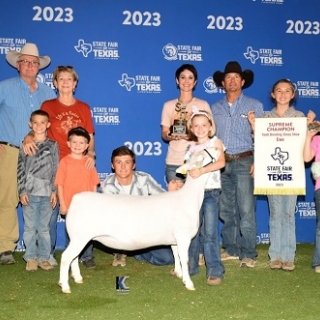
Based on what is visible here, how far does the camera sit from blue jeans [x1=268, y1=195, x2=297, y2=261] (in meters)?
6.13

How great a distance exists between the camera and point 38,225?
6188mm

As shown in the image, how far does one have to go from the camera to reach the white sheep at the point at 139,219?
519 centimetres

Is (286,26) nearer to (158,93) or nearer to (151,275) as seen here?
(158,93)

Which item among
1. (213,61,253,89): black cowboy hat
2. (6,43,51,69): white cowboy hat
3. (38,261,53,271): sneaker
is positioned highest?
(6,43,51,69): white cowboy hat

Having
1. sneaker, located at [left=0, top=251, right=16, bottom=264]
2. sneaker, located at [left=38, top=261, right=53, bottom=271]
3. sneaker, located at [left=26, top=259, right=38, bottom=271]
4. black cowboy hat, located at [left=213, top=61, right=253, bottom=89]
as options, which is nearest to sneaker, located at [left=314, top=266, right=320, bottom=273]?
black cowboy hat, located at [left=213, top=61, right=253, bottom=89]

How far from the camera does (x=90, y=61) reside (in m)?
7.59

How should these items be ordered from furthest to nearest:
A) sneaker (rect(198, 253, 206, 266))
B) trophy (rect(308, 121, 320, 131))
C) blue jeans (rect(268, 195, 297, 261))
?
sneaker (rect(198, 253, 206, 266)) < blue jeans (rect(268, 195, 297, 261)) < trophy (rect(308, 121, 320, 131))

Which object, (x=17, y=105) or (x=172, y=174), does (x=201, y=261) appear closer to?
(x=172, y=174)

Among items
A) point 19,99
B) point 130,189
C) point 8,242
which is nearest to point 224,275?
point 130,189

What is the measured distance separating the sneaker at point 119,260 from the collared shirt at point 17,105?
1.65m

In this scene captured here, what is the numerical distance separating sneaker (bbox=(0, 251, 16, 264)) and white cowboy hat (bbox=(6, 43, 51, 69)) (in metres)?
2.18

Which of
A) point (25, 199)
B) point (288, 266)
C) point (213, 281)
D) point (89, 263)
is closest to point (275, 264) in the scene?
point (288, 266)

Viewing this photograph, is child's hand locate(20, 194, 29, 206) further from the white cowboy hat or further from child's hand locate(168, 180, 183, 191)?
the white cowboy hat

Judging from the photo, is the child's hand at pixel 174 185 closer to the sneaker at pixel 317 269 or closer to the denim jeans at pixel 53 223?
the denim jeans at pixel 53 223
